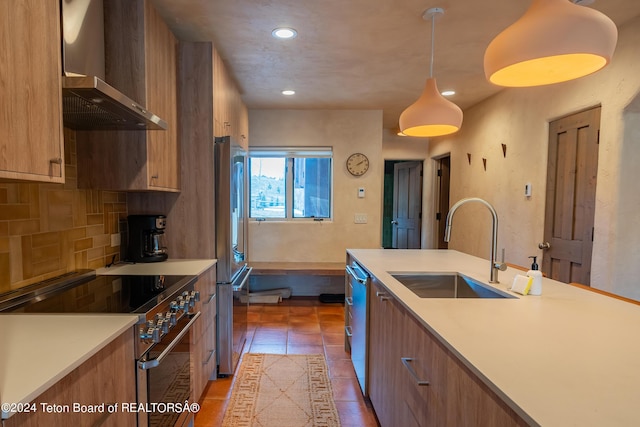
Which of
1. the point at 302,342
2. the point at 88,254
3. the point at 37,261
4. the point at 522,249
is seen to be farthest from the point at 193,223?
the point at 522,249

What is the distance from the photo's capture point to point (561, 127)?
Answer: 291 centimetres

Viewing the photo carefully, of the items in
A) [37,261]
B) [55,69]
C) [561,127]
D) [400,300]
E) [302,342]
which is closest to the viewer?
[55,69]

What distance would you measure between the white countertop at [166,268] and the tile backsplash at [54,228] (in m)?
0.12

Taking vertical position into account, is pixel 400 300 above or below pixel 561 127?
below

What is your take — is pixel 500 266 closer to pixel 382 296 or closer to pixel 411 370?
pixel 382 296

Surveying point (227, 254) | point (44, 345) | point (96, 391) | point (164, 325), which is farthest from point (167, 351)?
point (227, 254)

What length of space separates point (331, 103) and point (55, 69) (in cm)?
321

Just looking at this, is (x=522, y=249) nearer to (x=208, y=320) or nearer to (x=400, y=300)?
(x=400, y=300)

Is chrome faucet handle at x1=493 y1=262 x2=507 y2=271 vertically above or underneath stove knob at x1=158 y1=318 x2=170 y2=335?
above

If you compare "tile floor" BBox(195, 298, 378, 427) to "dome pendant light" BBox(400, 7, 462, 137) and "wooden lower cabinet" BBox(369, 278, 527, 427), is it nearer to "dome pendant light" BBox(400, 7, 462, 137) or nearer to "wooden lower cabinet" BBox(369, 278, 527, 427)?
"wooden lower cabinet" BBox(369, 278, 527, 427)

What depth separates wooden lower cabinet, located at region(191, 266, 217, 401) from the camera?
6.61 feet

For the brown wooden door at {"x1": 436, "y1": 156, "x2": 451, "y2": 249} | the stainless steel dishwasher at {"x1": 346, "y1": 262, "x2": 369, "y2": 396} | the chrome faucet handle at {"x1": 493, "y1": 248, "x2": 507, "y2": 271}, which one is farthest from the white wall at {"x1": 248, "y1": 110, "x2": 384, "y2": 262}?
the chrome faucet handle at {"x1": 493, "y1": 248, "x2": 507, "y2": 271}

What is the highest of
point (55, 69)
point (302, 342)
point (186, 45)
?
point (186, 45)

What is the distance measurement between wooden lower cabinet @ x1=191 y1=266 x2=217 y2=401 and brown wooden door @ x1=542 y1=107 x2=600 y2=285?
2.81 m
